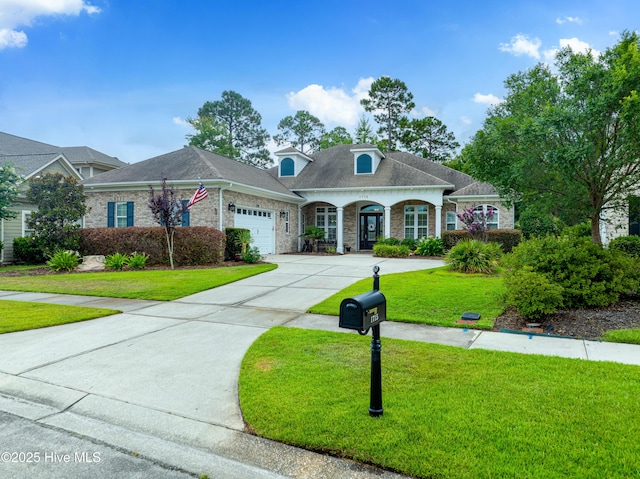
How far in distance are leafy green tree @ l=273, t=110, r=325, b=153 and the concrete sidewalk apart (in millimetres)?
42731

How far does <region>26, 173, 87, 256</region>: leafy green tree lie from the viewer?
15.0 meters

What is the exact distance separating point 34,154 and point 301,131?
31920mm

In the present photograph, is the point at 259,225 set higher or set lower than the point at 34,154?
lower

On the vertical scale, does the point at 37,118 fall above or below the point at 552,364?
above

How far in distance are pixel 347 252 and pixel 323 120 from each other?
30887mm

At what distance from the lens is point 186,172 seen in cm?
1719

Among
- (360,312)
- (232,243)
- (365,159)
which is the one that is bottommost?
(360,312)

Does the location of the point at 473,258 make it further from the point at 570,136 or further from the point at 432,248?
the point at 432,248

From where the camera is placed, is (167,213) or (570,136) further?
(167,213)

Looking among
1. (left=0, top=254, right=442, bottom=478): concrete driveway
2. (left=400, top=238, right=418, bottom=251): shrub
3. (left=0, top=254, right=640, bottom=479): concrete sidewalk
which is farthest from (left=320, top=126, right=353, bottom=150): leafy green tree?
(left=0, top=254, right=442, bottom=478): concrete driveway

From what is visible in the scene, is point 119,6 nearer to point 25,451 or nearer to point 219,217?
point 219,217

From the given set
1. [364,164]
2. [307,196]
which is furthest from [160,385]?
[364,164]

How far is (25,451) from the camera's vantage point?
2.69 m

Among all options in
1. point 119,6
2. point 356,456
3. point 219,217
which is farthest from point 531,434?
point 119,6
